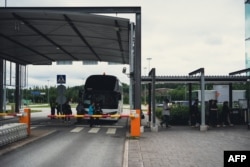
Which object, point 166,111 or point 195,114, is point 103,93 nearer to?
point 166,111

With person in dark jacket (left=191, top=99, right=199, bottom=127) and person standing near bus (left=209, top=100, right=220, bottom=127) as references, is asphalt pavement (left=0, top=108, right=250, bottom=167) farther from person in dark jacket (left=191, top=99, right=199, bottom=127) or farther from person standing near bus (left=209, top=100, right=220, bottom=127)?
person in dark jacket (left=191, top=99, right=199, bottom=127)

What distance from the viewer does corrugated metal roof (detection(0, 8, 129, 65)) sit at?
21.6 metres

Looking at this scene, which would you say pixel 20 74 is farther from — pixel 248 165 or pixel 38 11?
pixel 248 165

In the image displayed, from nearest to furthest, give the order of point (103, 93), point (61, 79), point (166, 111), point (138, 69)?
point (138, 69), point (166, 111), point (61, 79), point (103, 93)

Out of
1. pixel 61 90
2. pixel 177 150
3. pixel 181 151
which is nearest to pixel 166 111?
pixel 61 90

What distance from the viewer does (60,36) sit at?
27.5m

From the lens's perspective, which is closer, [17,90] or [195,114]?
[195,114]

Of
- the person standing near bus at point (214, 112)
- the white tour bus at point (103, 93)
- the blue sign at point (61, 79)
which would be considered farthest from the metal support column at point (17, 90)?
the person standing near bus at point (214, 112)

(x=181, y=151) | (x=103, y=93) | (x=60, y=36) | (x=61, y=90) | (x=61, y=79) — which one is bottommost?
(x=181, y=151)

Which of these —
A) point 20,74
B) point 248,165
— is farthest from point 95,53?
point 248,165

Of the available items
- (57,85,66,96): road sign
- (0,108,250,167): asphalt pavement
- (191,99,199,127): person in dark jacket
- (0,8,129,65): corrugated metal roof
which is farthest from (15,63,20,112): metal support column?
(0,108,250,167): asphalt pavement

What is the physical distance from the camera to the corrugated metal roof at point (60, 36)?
21.6m

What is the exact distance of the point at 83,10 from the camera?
20391 millimetres

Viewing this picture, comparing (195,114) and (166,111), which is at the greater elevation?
(166,111)
